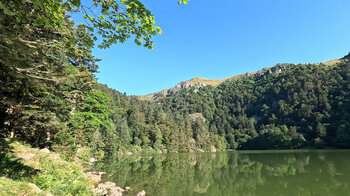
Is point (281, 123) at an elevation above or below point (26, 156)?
above

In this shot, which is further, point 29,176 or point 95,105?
point 95,105

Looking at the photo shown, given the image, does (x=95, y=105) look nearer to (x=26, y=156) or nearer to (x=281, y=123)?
(x=26, y=156)

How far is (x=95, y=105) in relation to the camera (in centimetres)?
3056

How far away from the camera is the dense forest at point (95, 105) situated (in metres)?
7.14

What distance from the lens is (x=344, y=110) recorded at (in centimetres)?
11994

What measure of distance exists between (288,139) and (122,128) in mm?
104884

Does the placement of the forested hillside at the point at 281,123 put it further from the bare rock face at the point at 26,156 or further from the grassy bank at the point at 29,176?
the grassy bank at the point at 29,176

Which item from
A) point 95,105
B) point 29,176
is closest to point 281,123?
point 95,105

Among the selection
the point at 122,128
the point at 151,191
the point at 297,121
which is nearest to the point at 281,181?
the point at 151,191

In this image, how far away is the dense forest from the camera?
7.14 metres

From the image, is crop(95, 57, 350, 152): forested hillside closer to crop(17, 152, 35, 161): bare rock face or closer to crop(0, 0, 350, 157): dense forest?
crop(0, 0, 350, 157): dense forest

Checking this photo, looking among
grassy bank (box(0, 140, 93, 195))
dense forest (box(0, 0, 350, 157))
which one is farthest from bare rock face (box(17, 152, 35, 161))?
dense forest (box(0, 0, 350, 157))

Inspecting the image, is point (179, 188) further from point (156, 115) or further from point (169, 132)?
point (156, 115)

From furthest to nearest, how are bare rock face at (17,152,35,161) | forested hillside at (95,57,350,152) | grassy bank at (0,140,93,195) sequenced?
forested hillside at (95,57,350,152)
bare rock face at (17,152,35,161)
grassy bank at (0,140,93,195)
